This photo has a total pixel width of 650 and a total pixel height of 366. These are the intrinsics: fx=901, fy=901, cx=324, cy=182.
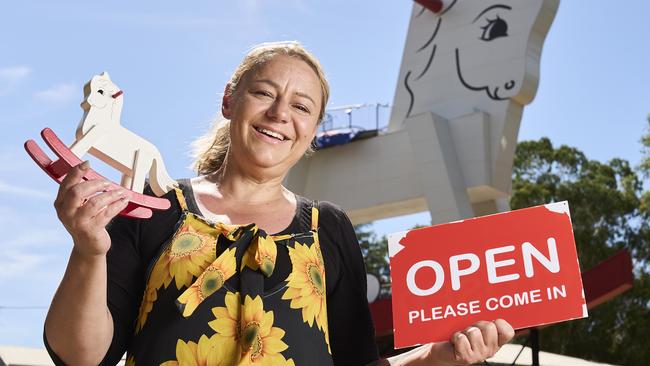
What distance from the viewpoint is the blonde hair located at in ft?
6.37

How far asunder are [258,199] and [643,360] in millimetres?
22747

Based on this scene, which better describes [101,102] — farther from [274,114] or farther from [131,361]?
[131,361]

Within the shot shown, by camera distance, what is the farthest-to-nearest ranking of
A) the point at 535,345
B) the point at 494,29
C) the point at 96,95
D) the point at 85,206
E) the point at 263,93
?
the point at 494,29
the point at 535,345
the point at 263,93
the point at 96,95
the point at 85,206

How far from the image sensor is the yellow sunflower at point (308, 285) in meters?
1.79

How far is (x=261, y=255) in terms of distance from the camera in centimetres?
175

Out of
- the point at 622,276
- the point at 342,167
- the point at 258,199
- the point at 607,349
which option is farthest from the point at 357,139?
the point at 258,199

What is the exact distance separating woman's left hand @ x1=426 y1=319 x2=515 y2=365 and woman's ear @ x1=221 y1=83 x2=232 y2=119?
2.20 feet

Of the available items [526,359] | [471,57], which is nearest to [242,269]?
[526,359]

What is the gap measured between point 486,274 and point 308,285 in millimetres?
373

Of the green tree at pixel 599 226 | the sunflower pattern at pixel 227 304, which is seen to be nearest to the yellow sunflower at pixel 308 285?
the sunflower pattern at pixel 227 304

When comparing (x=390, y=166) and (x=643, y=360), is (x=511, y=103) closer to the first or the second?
(x=390, y=166)

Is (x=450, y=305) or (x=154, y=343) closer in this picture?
(x=154, y=343)

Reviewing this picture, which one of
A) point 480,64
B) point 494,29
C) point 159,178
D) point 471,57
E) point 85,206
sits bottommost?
point 85,206

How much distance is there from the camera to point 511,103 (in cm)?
1318
